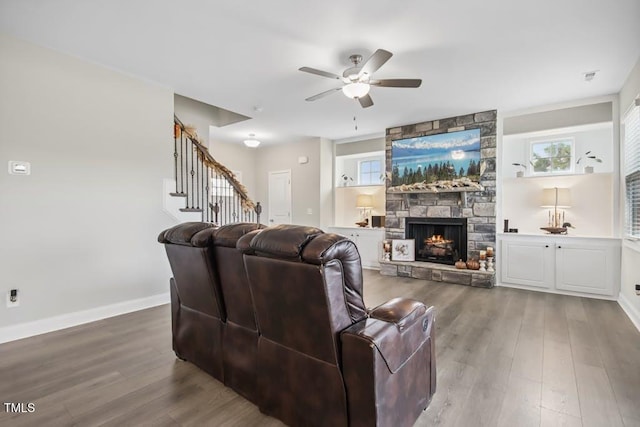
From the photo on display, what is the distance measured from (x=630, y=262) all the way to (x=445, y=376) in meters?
3.10

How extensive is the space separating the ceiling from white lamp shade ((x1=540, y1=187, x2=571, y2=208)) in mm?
1297

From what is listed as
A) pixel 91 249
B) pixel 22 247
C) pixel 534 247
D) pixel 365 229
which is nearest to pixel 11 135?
pixel 22 247

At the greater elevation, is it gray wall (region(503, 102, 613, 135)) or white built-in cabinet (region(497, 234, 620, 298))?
gray wall (region(503, 102, 613, 135))

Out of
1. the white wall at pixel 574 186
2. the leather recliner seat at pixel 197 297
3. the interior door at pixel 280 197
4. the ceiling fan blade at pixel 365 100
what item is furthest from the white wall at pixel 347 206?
the leather recliner seat at pixel 197 297

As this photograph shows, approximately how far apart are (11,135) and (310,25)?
2.90 m

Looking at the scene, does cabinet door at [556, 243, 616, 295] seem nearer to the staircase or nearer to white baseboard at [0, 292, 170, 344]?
the staircase

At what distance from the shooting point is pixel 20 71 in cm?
Result: 286

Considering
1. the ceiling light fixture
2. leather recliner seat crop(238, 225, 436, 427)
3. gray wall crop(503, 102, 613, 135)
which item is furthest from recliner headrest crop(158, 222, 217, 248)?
gray wall crop(503, 102, 613, 135)

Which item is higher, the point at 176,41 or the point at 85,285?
the point at 176,41

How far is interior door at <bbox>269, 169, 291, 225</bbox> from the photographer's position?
7328mm

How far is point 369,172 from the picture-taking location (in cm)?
690

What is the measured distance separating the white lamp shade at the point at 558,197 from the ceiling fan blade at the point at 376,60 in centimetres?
358

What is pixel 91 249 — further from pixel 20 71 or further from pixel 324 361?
pixel 324 361

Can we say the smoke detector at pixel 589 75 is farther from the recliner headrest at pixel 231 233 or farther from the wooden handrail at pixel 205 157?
the wooden handrail at pixel 205 157
